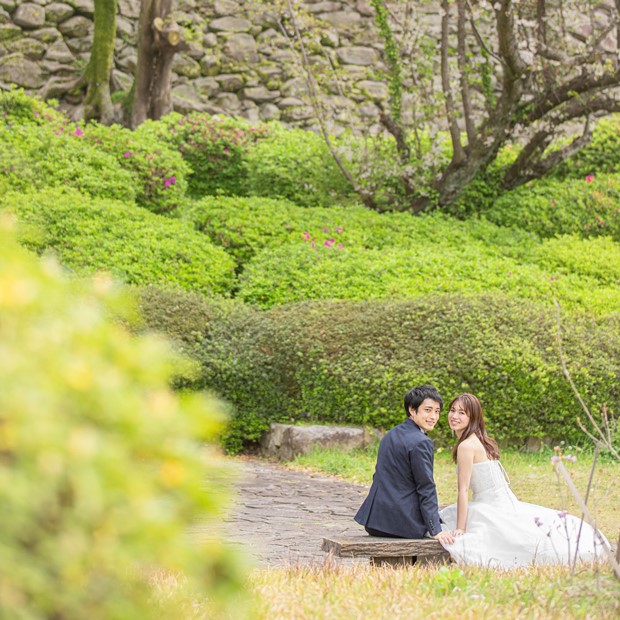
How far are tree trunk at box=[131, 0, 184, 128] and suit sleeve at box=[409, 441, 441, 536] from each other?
1236cm

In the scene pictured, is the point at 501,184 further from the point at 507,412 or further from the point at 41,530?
the point at 41,530

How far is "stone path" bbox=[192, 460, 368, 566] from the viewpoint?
200 inches

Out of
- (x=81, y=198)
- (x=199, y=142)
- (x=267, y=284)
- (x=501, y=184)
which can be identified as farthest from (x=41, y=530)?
(x=199, y=142)

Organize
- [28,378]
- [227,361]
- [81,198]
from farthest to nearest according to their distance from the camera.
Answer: [81,198], [227,361], [28,378]

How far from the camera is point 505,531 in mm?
4777

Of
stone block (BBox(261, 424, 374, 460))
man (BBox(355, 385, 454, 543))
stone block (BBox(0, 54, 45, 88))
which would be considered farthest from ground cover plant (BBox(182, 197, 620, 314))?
stone block (BBox(0, 54, 45, 88))

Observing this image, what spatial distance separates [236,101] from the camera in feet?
64.2

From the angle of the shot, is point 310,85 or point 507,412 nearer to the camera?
point 507,412

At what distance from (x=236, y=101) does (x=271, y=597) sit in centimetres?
1724

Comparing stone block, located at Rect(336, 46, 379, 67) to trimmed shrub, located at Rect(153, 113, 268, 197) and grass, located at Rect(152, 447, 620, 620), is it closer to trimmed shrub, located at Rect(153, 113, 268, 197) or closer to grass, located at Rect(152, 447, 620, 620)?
trimmed shrub, located at Rect(153, 113, 268, 197)

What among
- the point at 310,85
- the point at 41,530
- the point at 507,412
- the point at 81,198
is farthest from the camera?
the point at 310,85

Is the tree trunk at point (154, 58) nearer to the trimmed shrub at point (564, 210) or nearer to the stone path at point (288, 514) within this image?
the trimmed shrub at point (564, 210)

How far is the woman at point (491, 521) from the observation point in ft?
15.0

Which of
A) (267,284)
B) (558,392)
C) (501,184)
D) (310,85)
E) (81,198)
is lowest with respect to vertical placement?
(558,392)
